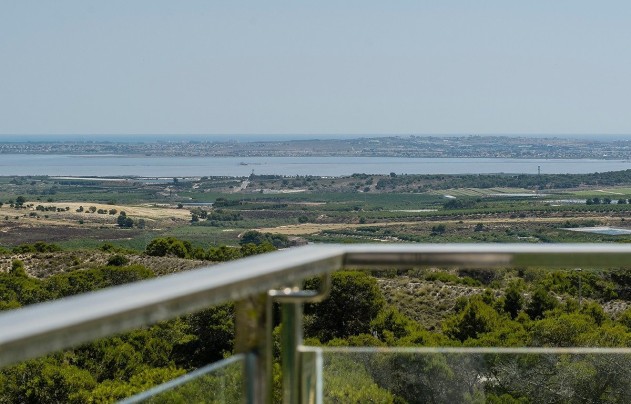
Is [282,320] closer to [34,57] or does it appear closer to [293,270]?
[293,270]

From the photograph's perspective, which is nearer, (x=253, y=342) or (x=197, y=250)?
(x=253, y=342)

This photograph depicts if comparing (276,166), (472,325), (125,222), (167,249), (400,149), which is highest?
(472,325)

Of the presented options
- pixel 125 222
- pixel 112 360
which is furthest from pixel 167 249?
pixel 112 360

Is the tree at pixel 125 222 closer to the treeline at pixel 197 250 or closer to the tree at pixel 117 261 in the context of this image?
the treeline at pixel 197 250

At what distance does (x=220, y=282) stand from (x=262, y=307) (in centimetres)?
21

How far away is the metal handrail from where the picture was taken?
2.53 ft

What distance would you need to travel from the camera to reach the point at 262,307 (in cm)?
126

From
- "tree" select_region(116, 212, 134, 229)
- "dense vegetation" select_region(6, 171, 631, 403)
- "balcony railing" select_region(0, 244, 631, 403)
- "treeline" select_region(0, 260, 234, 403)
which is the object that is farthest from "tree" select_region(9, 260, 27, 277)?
"balcony railing" select_region(0, 244, 631, 403)

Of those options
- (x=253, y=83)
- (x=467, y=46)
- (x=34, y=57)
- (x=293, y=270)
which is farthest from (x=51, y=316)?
(x=34, y=57)

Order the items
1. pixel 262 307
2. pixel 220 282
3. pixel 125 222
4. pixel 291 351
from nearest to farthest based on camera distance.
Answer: pixel 220 282 < pixel 262 307 < pixel 291 351 < pixel 125 222

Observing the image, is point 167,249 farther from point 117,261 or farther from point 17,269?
point 17,269

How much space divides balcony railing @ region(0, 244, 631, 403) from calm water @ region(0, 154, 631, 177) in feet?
315

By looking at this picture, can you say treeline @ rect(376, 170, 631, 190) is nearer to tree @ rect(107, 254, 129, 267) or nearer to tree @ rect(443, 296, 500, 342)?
tree @ rect(107, 254, 129, 267)

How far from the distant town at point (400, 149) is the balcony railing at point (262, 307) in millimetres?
119402
